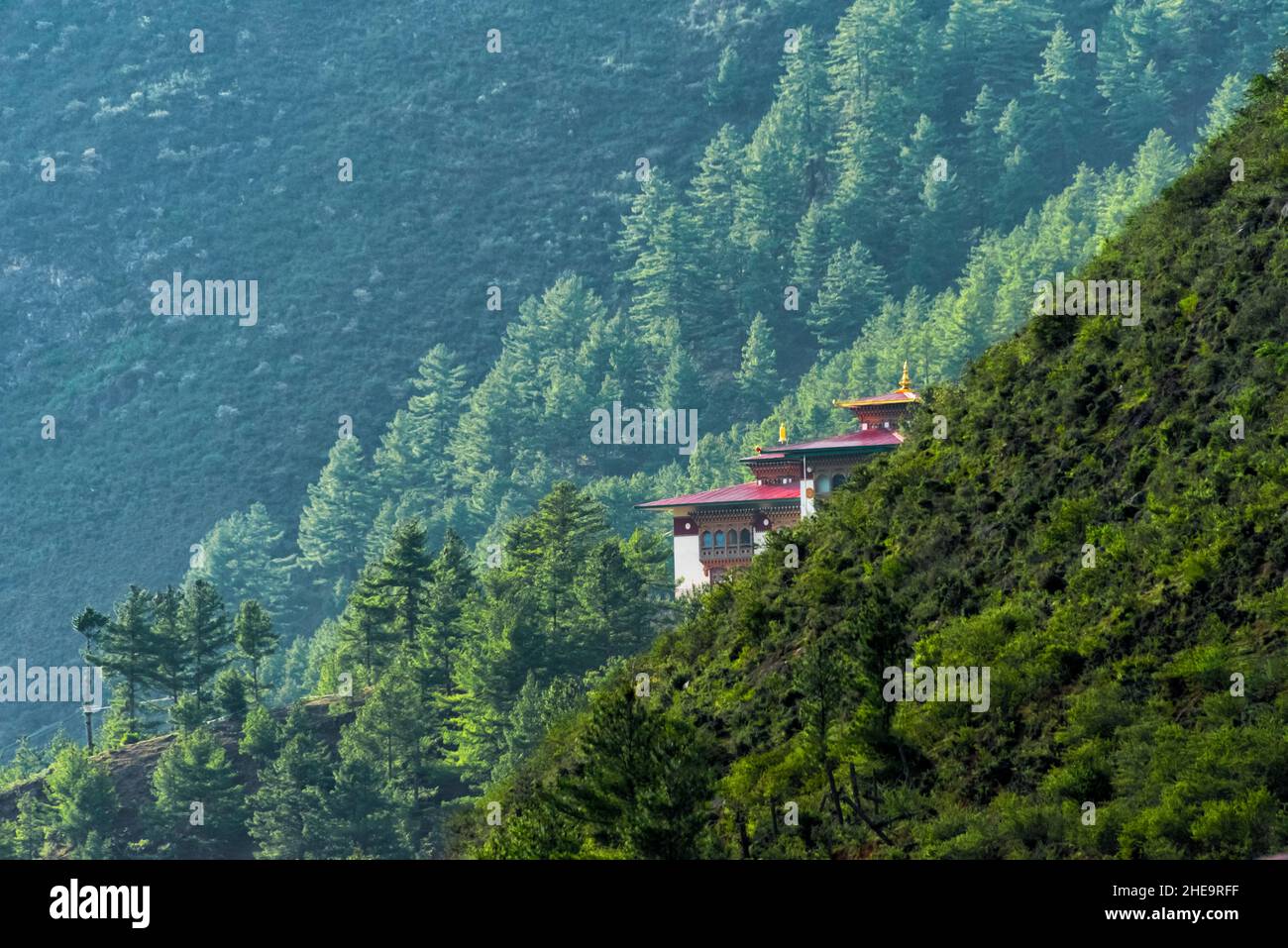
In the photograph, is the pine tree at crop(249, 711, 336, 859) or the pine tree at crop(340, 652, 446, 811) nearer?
the pine tree at crop(249, 711, 336, 859)

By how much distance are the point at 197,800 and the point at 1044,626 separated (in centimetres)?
6877

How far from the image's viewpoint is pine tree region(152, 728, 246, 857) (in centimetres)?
10412

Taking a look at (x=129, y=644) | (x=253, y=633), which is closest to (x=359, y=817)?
(x=253, y=633)

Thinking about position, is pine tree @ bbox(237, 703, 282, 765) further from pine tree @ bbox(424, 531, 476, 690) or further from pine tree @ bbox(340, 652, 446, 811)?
pine tree @ bbox(424, 531, 476, 690)

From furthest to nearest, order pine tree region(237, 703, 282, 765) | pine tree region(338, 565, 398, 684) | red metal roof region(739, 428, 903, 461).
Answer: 1. pine tree region(338, 565, 398, 684)
2. pine tree region(237, 703, 282, 765)
3. red metal roof region(739, 428, 903, 461)

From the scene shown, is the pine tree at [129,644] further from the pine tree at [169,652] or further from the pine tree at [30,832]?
the pine tree at [30,832]

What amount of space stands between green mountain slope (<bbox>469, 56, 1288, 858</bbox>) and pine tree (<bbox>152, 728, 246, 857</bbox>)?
52.2 m

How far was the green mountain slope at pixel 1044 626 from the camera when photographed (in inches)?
1425

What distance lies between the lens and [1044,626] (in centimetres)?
4266

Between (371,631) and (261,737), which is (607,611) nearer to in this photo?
(261,737)

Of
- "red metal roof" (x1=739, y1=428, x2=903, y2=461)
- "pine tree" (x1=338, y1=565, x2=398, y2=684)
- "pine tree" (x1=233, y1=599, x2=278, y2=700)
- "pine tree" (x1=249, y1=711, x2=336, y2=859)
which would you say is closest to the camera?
"red metal roof" (x1=739, y1=428, x2=903, y2=461)

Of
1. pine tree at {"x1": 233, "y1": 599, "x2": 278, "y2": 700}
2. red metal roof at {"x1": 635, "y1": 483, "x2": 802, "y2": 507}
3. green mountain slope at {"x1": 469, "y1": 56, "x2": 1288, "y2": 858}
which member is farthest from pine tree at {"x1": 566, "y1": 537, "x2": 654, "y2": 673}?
green mountain slope at {"x1": 469, "y1": 56, "x2": 1288, "y2": 858}
